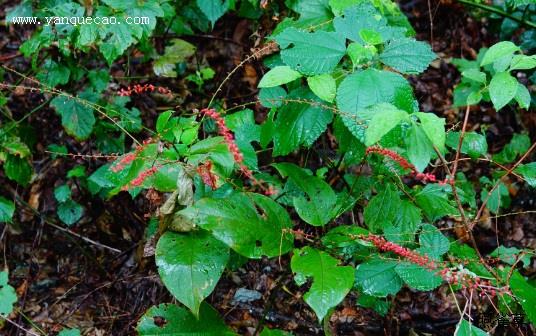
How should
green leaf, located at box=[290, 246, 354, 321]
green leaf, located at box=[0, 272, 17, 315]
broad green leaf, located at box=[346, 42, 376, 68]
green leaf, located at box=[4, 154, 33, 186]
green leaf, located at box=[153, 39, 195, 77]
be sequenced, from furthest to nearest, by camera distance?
green leaf, located at box=[153, 39, 195, 77] < green leaf, located at box=[4, 154, 33, 186] < green leaf, located at box=[0, 272, 17, 315] < broad green leaf, located at box=[346, 42, 376, 68] < green leaf, located at box=[290, 246, 354, 321]

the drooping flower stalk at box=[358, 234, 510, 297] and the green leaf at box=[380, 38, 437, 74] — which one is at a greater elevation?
the green leaf at box=[380, 38, 437, 74]

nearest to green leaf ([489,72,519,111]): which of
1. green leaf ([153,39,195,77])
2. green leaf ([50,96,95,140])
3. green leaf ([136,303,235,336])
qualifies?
green leaf ([136,303,235,336])

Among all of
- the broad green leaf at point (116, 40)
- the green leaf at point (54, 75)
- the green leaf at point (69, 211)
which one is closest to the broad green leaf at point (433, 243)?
the broad green leaf at point (116, 40)

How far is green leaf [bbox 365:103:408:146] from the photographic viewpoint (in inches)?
46.4

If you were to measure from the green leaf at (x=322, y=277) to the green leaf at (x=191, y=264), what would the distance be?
22 centimetres

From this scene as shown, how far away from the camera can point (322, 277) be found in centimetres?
137

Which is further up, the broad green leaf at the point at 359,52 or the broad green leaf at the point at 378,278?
the broad green leaf at the point at 359,52

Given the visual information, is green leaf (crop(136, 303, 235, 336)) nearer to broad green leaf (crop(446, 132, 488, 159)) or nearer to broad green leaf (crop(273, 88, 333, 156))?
broad green leaf (crop(273, 88, 333, 156))

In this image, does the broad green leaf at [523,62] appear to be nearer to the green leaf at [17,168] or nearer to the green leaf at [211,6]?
the green leaf at [211,6]

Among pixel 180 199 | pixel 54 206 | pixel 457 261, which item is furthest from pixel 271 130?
pixel 54 206

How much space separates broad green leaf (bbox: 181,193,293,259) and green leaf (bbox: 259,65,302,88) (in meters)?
0.34

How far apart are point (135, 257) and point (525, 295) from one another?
6.48 ft

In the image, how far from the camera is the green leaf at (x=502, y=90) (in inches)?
61.6

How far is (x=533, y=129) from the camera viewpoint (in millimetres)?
3471
